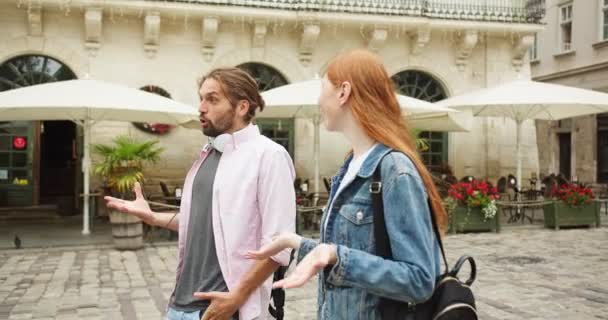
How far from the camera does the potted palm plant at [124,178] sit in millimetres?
9969

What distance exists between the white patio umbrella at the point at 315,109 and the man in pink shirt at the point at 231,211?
788 centimetres

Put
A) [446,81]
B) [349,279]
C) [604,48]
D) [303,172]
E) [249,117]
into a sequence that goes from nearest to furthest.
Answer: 1. [349,279]
2. [249,117]
3. [303,172]
4. [446,81]
5. [604,48]

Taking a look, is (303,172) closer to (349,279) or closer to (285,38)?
(285,38)

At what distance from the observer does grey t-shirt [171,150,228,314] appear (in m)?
2.46

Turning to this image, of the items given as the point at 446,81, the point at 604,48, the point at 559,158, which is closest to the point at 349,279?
the point at 446,81

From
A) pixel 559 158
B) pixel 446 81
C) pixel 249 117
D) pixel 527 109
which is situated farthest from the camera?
pixel 559 158

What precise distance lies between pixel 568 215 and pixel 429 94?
595cm

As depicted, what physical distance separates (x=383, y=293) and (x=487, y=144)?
657 inches

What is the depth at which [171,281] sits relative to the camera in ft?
24.9

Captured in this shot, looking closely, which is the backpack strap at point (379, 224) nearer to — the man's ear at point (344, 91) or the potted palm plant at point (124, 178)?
the man's ear at point (344, 91)

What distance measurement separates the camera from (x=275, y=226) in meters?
2.41

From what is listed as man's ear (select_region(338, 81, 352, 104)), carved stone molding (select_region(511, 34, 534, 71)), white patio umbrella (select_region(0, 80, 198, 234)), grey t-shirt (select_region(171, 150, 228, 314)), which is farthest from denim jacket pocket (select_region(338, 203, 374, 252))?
carved stone molding (select_region(511, 34, 534, 71))

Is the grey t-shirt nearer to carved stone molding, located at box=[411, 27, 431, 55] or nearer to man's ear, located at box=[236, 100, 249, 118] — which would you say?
man's ear, located at box=[236, 100, 249, 118]

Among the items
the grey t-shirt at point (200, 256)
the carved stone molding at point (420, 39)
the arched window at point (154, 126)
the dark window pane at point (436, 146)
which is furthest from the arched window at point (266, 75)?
the grey t-shirt at point (200, 256)
